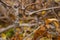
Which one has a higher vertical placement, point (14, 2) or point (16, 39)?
point (14, 2)

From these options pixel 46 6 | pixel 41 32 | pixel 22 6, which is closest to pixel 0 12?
pixel 46 6

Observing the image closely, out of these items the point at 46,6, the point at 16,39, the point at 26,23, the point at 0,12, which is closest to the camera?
the point at 16,39

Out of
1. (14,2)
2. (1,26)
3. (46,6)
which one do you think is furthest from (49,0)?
(1,26)

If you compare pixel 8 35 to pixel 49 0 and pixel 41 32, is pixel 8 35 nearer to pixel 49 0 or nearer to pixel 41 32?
pixel 49 0

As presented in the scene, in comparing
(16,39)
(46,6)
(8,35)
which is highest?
(46,6)

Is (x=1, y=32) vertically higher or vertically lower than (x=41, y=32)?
lower

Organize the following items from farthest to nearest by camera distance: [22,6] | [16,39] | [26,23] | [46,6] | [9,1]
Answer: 1. [26,23]
2. [46,6]
3. [9,1]
4. [22,6]
5. [16,39]

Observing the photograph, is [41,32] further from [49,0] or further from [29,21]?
[29,21]

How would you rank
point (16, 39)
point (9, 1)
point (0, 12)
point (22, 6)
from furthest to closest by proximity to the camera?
1. point (0, 12)
2. point (9, 1)
3. point (22, 6)
4. point (16, 39)

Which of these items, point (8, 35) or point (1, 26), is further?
point (1, 26)
